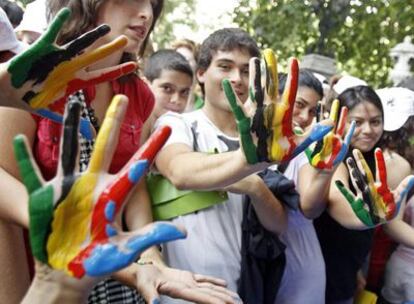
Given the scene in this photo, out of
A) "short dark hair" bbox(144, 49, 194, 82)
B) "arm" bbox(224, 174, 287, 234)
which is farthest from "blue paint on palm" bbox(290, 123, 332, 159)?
"short dark hair" bbox(144, 49, 194, 82)

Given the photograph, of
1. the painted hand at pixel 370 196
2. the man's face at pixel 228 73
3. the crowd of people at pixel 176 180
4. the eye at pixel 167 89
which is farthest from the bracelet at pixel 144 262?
the eye at pixel 167 89

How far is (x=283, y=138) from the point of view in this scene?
1.82 m

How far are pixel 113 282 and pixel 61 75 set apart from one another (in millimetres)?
606

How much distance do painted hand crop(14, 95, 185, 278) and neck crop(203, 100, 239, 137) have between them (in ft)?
3.87

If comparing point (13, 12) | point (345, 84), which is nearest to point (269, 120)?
point (13, 12)

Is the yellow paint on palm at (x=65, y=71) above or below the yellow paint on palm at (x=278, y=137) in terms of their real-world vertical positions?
above

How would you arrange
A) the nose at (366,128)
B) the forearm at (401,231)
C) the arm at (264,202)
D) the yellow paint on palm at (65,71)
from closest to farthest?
the yellow paint on palm at (65,71) → the arm at (264,202) → the forearm at (401,231) → the nose at (366,128)

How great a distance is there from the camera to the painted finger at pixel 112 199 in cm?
123

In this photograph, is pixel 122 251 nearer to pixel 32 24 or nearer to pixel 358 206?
pixel 358 206

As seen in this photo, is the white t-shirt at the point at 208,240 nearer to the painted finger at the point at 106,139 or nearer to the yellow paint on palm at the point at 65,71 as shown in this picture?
the yellow paint on palm at the point at 65,71

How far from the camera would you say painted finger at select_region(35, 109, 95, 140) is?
1.57 meters

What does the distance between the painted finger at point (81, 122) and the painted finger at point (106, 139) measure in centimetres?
30

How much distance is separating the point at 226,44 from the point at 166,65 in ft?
3.26

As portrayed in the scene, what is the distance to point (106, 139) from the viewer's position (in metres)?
1.27
